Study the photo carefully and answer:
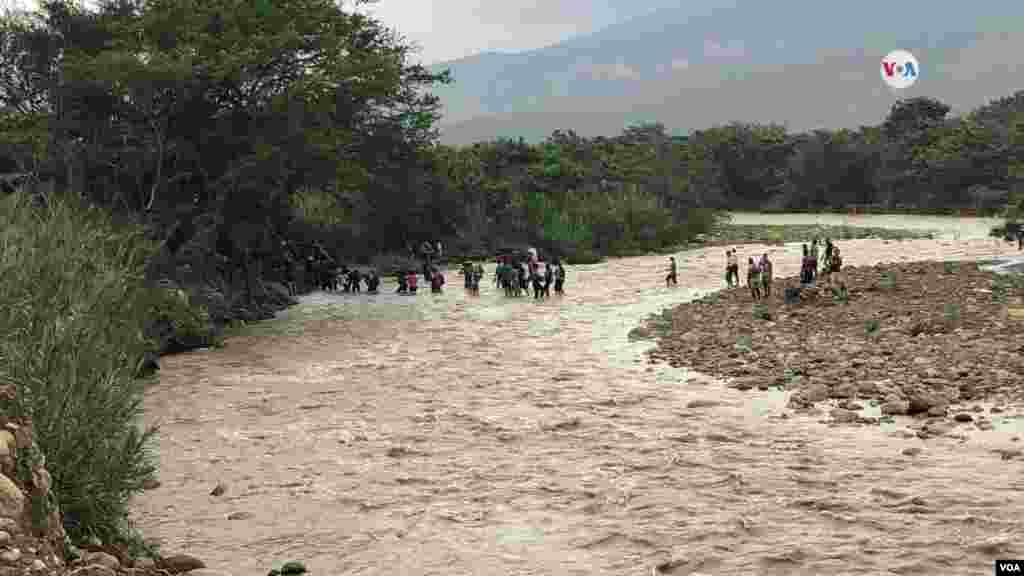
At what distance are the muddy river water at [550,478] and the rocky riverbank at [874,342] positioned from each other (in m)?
0.86

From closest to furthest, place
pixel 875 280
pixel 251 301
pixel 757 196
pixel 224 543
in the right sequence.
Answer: pixel 224 543 < pixel 875 280 < pixel 251 301 < pixel 757 196

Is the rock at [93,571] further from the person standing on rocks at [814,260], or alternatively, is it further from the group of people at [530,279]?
the group of people at [530,279]

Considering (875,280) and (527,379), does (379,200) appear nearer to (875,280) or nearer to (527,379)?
(875,280)

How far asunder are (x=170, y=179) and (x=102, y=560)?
21974mm

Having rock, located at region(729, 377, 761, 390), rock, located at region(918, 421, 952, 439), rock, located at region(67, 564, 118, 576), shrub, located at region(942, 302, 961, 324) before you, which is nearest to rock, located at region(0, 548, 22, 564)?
rock, located at region(67, 564, 118, 576)

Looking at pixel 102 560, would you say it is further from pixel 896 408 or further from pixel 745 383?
pixel 745 383

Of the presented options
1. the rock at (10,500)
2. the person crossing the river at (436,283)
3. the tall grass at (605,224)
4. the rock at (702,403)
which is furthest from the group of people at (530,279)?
the rock at (10,500)

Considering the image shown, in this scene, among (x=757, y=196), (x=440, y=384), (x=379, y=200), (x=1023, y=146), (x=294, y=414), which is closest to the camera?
(x=294, y=414)

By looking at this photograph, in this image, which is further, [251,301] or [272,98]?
[251,301]

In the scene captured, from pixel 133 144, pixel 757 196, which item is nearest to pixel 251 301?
pixel 133 144

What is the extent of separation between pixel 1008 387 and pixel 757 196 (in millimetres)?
75122

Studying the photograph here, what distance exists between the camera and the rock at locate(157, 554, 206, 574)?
8.22 m

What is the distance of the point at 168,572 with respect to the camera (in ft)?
26.5

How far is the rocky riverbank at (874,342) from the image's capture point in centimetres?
1404
